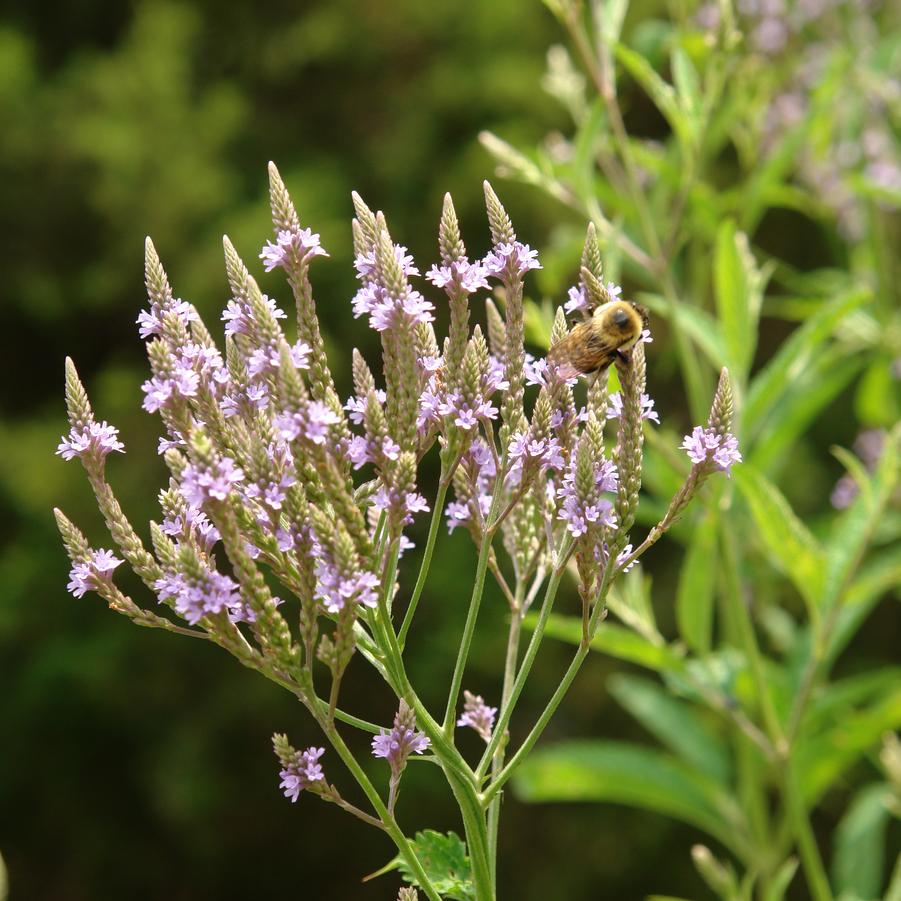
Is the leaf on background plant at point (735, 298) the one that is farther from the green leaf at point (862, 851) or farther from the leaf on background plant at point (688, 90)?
the green leaf at point (862, 851)

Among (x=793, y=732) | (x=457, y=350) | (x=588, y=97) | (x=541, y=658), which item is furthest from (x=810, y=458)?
(x=457, y=350)

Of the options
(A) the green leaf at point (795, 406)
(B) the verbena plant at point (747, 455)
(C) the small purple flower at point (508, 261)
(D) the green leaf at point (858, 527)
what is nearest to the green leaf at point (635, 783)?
(B) the verbena plant at point (747, 455)

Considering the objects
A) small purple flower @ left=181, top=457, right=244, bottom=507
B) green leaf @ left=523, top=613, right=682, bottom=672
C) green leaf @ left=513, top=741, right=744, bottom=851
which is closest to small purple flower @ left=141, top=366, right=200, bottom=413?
small purple flower @ left=181, top=457, right=244, bottom=507

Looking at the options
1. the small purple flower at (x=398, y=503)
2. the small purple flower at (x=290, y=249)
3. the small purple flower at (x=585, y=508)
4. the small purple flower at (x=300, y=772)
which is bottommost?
the small purple flower at (x=300, y=772)

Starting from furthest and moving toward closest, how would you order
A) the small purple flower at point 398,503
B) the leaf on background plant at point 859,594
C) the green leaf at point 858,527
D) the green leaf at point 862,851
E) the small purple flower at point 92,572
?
the green leaf at point 862,851
the leaf on background plant at point 859,594
the green leaf at point 858,527
the small purple flower at point 92,572
the small purple flower at point 398,503

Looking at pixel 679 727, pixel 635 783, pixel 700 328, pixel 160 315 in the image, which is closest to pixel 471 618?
pixel 160 315

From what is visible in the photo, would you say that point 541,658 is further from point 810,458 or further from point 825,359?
point 825,359

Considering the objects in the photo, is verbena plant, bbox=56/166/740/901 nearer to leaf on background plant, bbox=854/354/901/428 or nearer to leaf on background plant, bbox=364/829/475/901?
leaf on background plant, bbox=364/829/475/901
